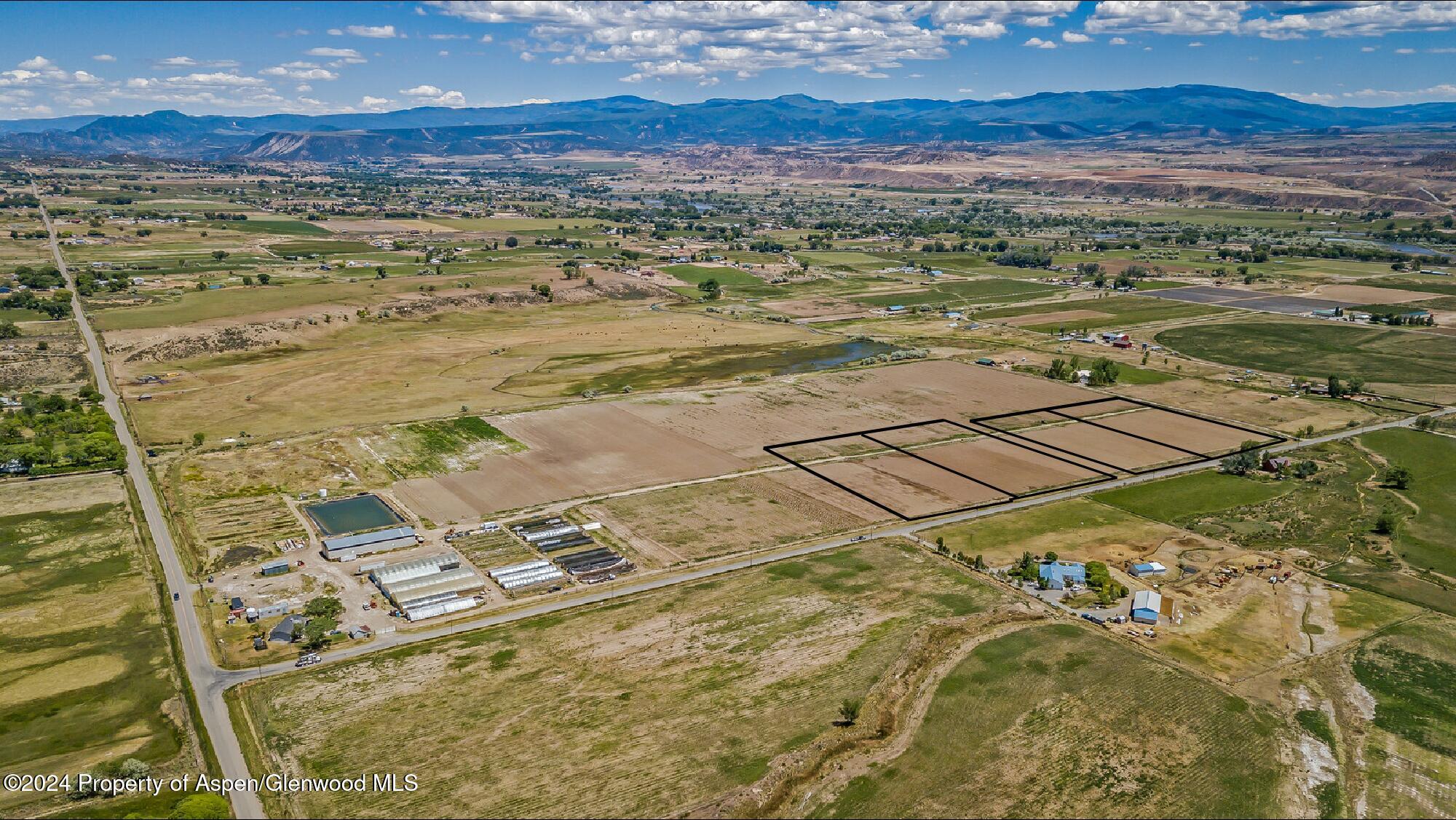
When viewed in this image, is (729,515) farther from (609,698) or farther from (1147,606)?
(1147,606)

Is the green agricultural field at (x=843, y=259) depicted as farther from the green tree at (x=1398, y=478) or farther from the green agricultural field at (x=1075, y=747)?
the green agricultural field at (x=1075, y=747)

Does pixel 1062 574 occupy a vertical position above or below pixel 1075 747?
above

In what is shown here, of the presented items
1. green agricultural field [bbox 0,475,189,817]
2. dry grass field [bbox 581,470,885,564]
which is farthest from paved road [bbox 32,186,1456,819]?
dry grass field [bbox 581,470,885,564]

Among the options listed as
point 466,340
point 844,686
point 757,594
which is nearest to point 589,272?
point 466,340

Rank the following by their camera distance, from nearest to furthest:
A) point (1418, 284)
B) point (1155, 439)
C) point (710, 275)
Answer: point (1155, 439)
point (1418, 284)
point (710, 275)

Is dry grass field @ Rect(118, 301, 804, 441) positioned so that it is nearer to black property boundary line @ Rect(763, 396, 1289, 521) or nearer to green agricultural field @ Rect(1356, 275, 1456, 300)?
black property boundary line @ Rect(763, 396, 1289, 521)

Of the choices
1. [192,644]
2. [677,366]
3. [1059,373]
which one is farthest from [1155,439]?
[192,644]

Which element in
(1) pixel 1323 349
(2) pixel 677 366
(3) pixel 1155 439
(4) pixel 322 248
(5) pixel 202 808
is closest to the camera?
(5) pixel 202 808
